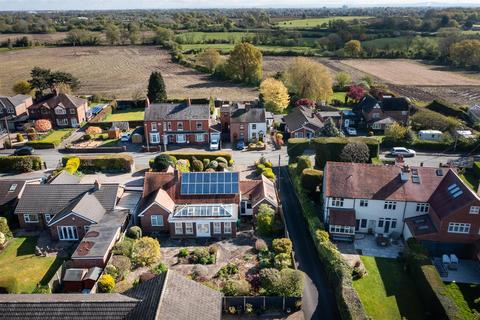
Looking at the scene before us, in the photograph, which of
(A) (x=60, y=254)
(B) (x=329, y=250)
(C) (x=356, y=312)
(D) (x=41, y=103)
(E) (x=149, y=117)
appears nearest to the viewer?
(C) (x=356, y=312)

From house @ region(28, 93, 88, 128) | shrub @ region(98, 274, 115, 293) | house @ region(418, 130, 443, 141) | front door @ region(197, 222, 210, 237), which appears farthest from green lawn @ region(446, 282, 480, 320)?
house @ region(28, 93, 88, 128)

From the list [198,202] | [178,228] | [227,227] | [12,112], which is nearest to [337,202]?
[227,227]

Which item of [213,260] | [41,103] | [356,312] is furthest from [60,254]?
[41,103]

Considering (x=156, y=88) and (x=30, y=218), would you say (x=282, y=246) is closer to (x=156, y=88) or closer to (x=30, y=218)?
(x=30, y=218)

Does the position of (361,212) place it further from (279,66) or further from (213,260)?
(279,66)

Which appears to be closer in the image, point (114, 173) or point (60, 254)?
point (60, 254)

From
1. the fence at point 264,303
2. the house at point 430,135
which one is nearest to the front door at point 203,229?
the fence at point 264,303
